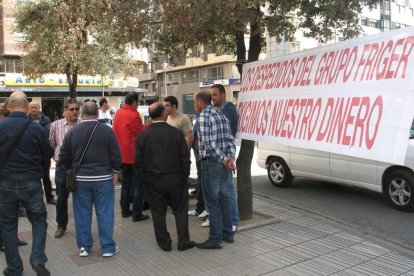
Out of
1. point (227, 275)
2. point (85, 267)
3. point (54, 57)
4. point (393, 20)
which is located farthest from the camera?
point (393, 20)

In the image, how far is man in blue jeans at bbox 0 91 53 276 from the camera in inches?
162

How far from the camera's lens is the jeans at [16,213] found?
4117 millimetres

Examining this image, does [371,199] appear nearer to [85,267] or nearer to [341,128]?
[341,128]

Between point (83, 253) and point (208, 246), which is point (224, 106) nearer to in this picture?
point (208, 246)

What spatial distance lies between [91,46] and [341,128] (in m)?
10.5

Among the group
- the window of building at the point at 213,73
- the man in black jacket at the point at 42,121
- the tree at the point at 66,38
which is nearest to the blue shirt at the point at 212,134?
the man in black jacket at the point at 42,121

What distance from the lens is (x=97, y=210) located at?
485cm

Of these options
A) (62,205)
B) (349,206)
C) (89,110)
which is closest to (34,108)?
(62,205)

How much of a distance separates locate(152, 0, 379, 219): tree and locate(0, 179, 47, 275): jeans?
2627 millimetres

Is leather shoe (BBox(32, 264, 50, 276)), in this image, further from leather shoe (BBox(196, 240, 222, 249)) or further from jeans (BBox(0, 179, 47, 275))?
leather shoe (BBox(196, 240, 222, 249))

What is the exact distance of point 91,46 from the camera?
43.3 ft

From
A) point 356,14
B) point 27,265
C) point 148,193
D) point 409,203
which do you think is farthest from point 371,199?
point 27,265

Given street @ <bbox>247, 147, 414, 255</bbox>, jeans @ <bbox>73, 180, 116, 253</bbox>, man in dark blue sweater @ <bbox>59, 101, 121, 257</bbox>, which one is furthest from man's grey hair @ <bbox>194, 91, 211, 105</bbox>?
street @ <bbox>247, 147, 414, 255</bbox>

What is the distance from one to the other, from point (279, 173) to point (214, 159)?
4.49 metres
